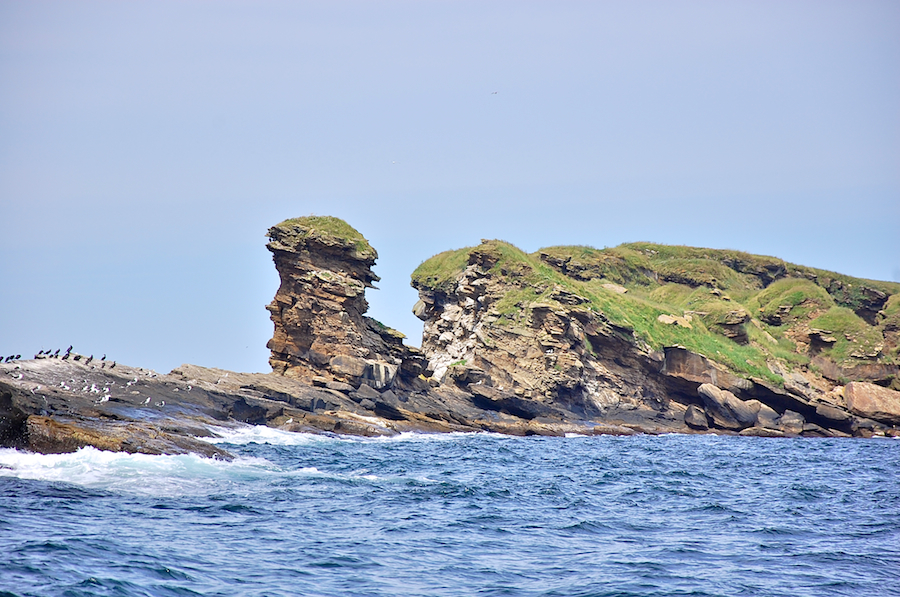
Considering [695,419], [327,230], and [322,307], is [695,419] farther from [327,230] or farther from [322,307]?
[327,230]

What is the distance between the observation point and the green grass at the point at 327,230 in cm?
5650

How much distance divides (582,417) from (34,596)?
187ft

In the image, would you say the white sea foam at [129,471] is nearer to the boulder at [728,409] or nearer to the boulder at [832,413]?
the boulder at [728,409]

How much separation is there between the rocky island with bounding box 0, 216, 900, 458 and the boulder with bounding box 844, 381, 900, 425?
124 millimetres

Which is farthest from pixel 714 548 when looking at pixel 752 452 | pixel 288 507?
pixel 752 452

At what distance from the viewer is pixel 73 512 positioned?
1656 centimetres

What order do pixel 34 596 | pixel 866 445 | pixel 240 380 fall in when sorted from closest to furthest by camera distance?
pixel 34 596 → pixel 240 380 → pixel 866 445

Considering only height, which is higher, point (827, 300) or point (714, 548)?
point (827, 300)

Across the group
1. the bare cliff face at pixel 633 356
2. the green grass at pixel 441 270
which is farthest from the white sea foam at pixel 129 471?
the green grass at pixel 441 270

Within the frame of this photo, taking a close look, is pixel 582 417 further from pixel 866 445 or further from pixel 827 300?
pixel 827 300

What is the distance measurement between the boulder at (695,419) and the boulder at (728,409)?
31.4 inches

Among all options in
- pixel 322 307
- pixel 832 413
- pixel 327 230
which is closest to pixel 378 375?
pixel 322 307

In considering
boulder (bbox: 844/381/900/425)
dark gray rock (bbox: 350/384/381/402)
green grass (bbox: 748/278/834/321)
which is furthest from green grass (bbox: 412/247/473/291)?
boulder (bbox: 844/381/900/425)

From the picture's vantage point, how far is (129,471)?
2200cm
